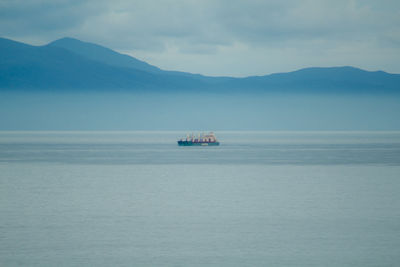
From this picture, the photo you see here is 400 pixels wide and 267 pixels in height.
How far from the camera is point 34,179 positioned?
61031mm

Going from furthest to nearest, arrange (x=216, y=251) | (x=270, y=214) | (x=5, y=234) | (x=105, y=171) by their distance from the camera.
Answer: (x=105, y=171) < (x=270, y=214) < (x=5, y=234) < (x=216, y=251)

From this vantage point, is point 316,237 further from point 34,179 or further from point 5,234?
point 34,179

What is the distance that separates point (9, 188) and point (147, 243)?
27.4 m

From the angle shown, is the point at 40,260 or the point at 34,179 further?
the point at 34,179

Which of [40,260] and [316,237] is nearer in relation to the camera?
[40,260]

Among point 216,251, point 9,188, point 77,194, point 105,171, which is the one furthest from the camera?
point 105,171

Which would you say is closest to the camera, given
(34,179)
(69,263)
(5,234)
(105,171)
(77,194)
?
(69,263)

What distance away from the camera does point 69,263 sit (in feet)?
83.5

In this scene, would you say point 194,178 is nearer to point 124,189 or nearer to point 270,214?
point 124,189

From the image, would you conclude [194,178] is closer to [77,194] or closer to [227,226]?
[77,194]

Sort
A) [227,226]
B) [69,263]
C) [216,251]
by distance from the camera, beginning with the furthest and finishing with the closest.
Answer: [227,226]
[216,251]
[69,263]

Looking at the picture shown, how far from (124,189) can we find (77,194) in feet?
17.7

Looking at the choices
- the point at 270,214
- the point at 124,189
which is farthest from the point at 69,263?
the point at 124,189

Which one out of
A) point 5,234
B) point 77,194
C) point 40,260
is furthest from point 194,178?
point 40,260
